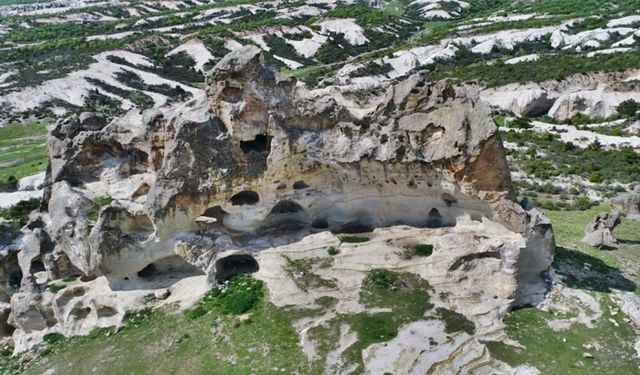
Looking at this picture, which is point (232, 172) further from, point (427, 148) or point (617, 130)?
point (617, 130)

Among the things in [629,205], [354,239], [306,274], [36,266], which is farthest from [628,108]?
[36,266]

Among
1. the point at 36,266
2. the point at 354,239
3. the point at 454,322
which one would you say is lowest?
the point at 454,322

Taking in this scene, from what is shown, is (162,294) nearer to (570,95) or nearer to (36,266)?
(36,266)

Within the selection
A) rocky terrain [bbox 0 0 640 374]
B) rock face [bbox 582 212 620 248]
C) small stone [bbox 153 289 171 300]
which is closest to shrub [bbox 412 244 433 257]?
rocky terrain [bbox 0 0 640 374]

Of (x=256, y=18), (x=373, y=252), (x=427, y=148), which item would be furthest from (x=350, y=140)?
(x=256, y=18)

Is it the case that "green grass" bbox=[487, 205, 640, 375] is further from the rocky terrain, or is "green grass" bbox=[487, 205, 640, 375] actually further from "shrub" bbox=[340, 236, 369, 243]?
"shrub" bbox=[340, 236, 369, 243]

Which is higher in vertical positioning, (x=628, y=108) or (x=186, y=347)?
(x=628, y=108)
